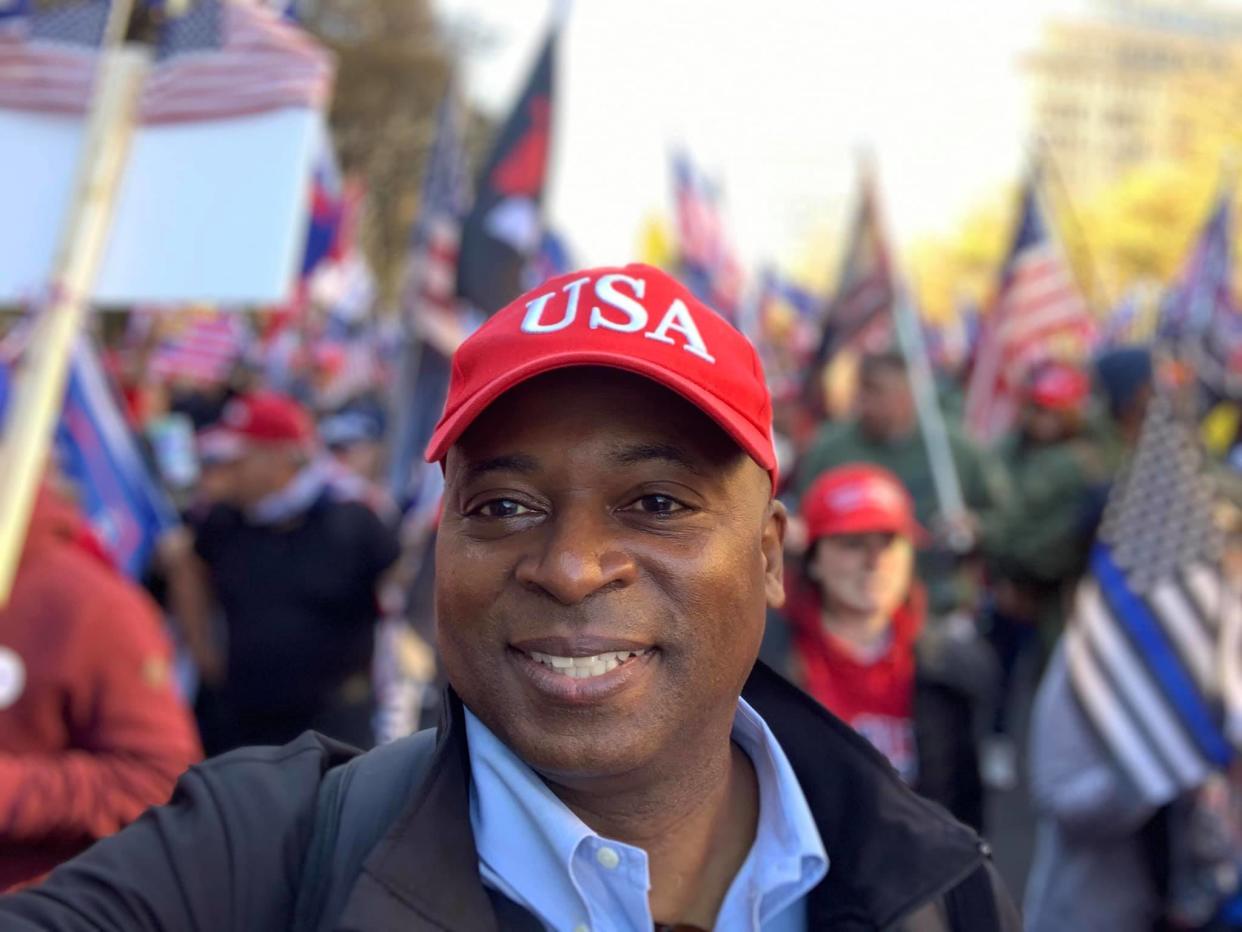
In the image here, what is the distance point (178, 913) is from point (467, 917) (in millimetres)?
262

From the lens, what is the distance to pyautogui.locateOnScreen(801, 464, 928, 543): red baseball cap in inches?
175

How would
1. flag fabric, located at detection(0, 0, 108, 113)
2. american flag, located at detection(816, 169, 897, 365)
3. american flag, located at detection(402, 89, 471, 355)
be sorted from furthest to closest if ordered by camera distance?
american flag, located at detection(816, 169, 897, 365), american flag, located at detection(402, 89, 471, 355), flag fabric, located at detection(0, 0, 108, 113)

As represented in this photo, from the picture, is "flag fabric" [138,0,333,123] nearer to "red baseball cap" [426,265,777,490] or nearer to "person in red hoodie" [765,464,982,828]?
"person in red hoodie" [765,464,982,828]

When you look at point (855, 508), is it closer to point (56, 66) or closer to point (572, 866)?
point (56, 66)

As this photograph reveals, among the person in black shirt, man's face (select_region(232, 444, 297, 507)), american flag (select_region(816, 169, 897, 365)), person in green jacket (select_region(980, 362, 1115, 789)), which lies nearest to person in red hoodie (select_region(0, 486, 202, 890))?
the person in black shirt

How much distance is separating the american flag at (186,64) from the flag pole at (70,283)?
68 mm

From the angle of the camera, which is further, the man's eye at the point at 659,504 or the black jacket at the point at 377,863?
the man's eye at the point at 659,504

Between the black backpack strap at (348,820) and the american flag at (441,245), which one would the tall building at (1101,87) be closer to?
the american flag at (441,245)

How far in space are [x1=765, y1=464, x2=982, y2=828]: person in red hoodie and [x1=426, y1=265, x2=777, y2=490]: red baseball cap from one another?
280 cm

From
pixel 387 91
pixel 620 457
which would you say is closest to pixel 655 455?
pixel 620 457

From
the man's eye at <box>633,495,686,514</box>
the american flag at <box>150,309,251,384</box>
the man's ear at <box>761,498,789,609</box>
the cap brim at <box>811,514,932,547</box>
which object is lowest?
the american flag at <box>150,309,251,384</box>

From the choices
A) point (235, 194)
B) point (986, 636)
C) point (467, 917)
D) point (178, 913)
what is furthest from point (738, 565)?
point (986, 636)

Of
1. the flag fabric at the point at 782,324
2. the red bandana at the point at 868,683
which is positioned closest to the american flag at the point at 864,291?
the red bandana at the point at 868,683

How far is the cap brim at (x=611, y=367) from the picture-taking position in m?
1.54
